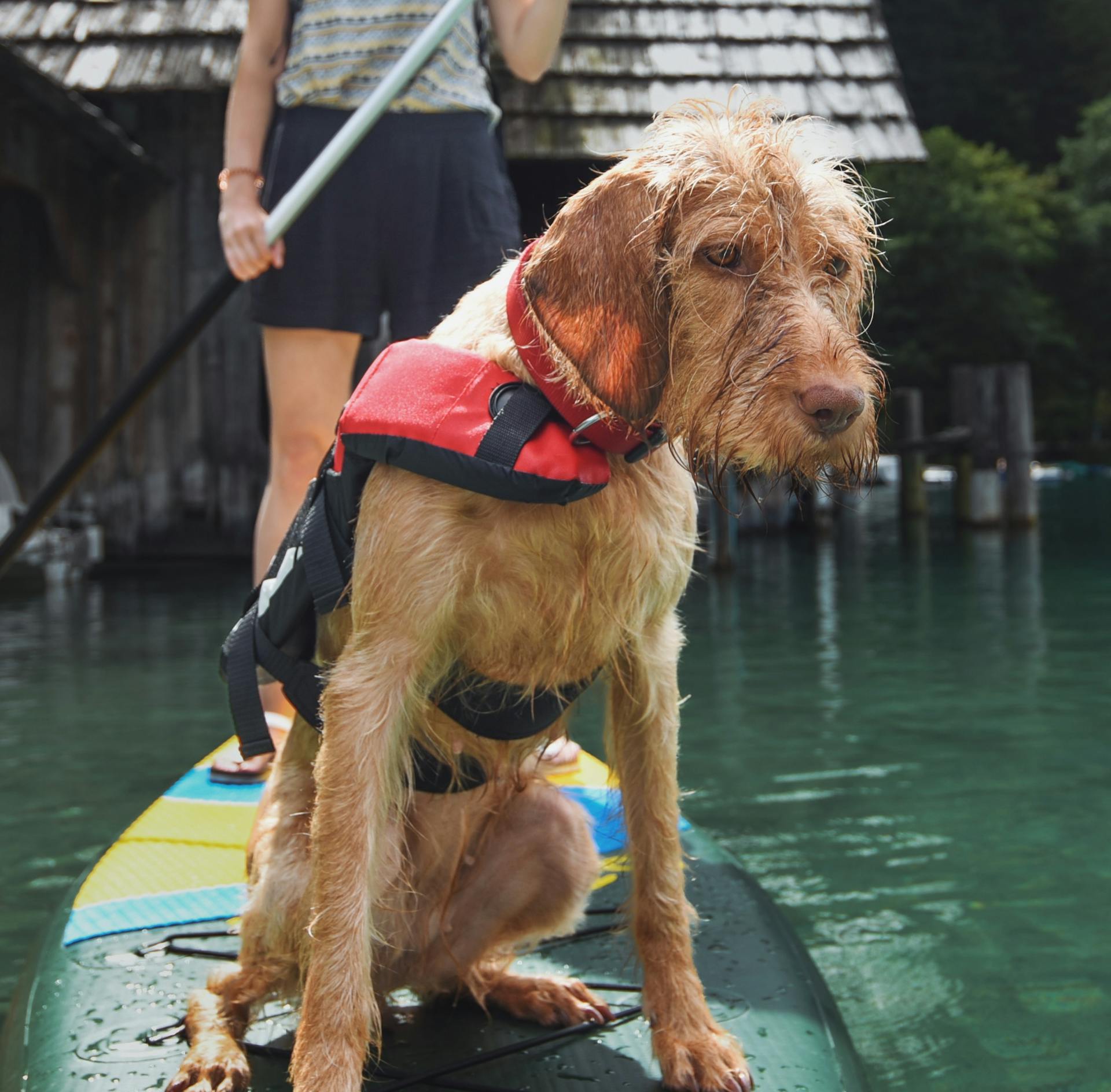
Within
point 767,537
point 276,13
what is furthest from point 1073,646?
point 767,537

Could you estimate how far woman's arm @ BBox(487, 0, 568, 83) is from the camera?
8.35ft

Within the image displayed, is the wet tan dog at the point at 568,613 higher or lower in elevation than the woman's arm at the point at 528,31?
lower

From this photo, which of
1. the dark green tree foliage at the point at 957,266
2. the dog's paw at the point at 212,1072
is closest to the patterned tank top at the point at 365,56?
the dog's paw at the point at 212,1072

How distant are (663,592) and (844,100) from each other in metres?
7.63

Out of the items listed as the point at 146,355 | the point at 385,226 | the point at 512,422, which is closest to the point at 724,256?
the point at 512,422

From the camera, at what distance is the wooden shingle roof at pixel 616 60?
811 cm

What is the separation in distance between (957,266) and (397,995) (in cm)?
2603

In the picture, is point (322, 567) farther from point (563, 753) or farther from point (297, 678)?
point (563, 753)

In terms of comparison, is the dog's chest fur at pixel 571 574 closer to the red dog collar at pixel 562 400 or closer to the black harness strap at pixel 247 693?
the red dog collar at pixel 562 400

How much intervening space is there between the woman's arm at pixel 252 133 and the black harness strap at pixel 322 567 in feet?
3.91

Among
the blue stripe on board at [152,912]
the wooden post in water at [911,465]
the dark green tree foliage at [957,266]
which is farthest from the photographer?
the dark green tree foliage at [957,266]

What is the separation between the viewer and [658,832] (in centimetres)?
185

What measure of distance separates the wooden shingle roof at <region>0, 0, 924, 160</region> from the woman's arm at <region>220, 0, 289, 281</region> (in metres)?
5.26

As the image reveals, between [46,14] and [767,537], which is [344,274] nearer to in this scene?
[46,14]
